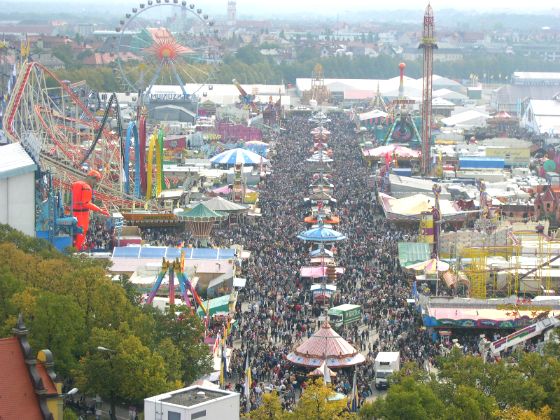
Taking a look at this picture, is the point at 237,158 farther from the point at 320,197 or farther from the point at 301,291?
the point at 301,291

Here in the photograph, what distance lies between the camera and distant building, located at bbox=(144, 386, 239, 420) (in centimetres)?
2606

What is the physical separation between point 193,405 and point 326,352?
474 inches

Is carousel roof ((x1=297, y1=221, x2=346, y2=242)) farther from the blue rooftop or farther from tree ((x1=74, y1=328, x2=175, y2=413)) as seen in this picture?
tree ((x1=74, y1=328, x2=175, y2=413))

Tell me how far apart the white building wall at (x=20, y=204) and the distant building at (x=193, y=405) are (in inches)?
898

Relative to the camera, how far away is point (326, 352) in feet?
125

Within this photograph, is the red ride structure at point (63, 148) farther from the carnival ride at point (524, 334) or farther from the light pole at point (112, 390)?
the light pole at point (112, 390)

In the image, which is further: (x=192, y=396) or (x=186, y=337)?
(x=186, y=337)

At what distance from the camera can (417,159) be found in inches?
3127

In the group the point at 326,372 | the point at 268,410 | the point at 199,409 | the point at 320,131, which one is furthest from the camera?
the point at 320,131

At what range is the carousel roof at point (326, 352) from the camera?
124 ft

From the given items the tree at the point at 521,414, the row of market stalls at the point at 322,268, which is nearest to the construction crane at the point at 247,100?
the row of market stalls at the point at 322,268

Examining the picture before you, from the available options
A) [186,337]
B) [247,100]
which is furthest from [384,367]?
[247,100]

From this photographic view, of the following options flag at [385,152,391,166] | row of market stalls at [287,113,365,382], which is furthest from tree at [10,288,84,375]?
flag at [385,152,391,166]

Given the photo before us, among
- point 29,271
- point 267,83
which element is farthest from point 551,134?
point 29,271
